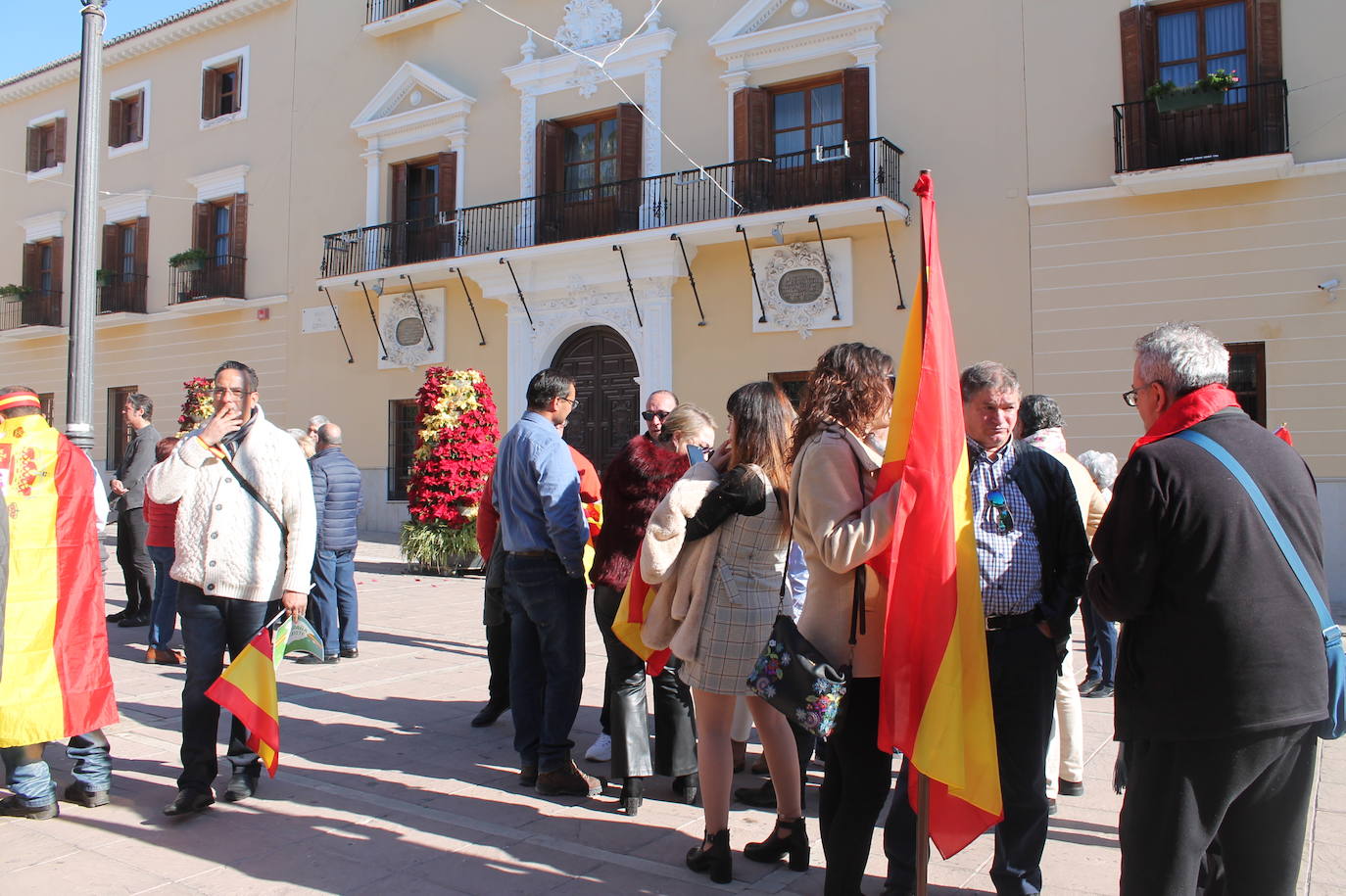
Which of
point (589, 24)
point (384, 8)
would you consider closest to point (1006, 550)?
point (589, 24)

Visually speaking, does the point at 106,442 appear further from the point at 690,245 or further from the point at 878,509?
the point at 878,509

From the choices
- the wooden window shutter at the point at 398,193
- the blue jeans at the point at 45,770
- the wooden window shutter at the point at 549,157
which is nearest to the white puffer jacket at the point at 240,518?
the blue jeans at the point at 45,770

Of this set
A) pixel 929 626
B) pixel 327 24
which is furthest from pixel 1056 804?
pixel 327 24

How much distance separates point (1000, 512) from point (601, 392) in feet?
44.5

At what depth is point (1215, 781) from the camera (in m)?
2.40

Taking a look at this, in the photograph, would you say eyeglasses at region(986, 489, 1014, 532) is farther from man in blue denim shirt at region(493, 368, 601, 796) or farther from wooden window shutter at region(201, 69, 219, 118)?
wooden window shutter at region(201, 69, 219, 118)

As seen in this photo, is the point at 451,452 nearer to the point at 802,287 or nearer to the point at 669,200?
the point at 669,200

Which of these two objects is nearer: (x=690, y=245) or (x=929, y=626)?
(x=929, y=626)

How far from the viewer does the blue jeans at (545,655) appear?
4418 mm

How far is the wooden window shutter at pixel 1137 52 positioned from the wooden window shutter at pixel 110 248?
2039 centimetres

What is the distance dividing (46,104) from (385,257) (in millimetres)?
11936

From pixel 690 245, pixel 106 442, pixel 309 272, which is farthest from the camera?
pixel 106 442

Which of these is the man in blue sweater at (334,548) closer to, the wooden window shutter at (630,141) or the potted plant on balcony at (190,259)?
the wooden window shutter at (630,141)

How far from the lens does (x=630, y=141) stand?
15.9 m
